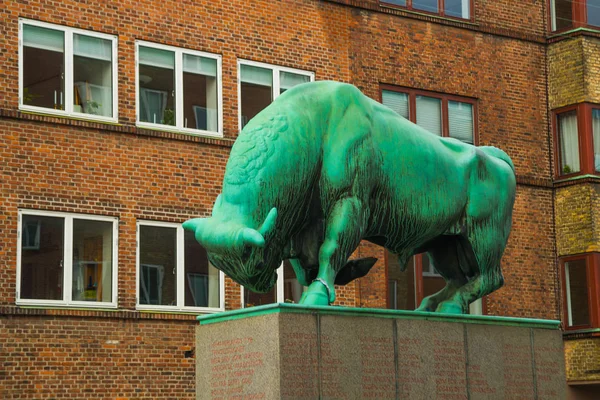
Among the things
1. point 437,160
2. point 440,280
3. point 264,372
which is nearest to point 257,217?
point 264,372

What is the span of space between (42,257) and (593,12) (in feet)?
51.2

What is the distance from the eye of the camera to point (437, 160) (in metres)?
11.7

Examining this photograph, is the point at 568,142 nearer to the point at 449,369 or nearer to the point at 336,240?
the point at 449,369

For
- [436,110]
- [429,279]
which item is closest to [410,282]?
[429,279]

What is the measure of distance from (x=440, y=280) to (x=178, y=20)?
8.32 meters

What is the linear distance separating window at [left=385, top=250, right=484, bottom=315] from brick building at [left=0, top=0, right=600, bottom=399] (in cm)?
7

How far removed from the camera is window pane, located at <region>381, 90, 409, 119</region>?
26875mm

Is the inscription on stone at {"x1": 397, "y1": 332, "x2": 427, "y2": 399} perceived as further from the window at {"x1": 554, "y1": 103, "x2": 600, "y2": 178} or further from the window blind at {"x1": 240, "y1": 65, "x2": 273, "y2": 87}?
the window at {"x1": 554, "y1": 103, "x2": 600, "y2": 178}

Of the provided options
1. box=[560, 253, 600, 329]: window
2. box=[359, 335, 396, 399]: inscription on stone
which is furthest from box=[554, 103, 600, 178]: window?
box=[359, 335, 396, 399]: inscription on stone

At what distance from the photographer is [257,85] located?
25094 mm

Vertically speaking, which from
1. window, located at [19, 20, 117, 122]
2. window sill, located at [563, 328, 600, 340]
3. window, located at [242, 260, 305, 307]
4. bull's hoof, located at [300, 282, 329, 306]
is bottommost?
bull's hoof, located at [300, 282, 329, 306]

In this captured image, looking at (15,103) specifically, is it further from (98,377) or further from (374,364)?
(374,364)

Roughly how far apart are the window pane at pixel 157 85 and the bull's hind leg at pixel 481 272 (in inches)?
493

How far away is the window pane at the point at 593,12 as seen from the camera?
1163 inches
